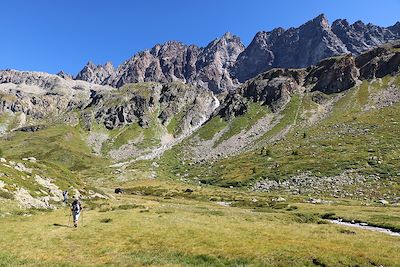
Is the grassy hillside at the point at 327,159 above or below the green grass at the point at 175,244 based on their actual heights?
above

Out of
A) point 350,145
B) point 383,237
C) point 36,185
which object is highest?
point 350,145

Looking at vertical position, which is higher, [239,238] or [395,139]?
[395,139]

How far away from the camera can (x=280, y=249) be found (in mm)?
33219

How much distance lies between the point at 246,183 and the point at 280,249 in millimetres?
119454

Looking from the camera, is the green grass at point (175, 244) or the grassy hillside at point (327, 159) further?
the grassy hillside at point (327, 159)

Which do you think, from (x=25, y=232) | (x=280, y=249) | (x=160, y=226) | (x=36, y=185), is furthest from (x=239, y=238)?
(x=36, y=185)

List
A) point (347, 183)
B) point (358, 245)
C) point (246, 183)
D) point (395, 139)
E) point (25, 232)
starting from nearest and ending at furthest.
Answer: point (358, 245) < point (25, 232) < point (347, 183) < point (246, 183) < point (395, 139)

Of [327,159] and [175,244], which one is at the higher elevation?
[327,159]

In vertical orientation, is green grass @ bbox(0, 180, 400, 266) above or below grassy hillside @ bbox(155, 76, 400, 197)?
below

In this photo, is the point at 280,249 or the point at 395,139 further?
the point at 395,139

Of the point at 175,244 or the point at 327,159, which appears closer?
the point at 175,244

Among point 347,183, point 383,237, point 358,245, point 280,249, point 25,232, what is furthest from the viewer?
point 347,183

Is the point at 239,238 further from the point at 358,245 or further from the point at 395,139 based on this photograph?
the point at 395,139

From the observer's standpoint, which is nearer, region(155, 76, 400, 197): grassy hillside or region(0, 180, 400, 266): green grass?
region(0, 180, 400, 266): green grass
